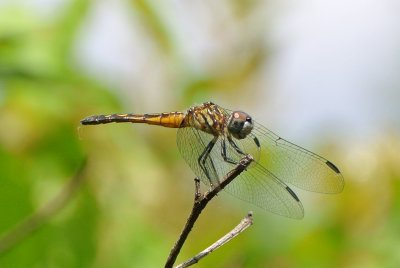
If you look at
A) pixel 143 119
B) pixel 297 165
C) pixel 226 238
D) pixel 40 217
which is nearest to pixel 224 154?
pixel 297 165

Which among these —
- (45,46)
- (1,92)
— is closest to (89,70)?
(45,46)

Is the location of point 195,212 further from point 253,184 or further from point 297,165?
point 297,165

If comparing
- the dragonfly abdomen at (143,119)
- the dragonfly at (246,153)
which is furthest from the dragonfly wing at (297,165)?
the dragonfly abdomen at (143,119)

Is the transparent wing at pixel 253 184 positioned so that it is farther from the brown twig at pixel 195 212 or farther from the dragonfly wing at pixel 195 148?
the brown twig at pixel 195 212

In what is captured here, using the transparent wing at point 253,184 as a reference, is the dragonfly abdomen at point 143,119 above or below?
above

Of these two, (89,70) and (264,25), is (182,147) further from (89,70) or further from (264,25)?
(264,25)

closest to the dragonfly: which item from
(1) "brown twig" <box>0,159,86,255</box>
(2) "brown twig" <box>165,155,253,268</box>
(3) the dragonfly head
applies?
(3) the dragonfly head
